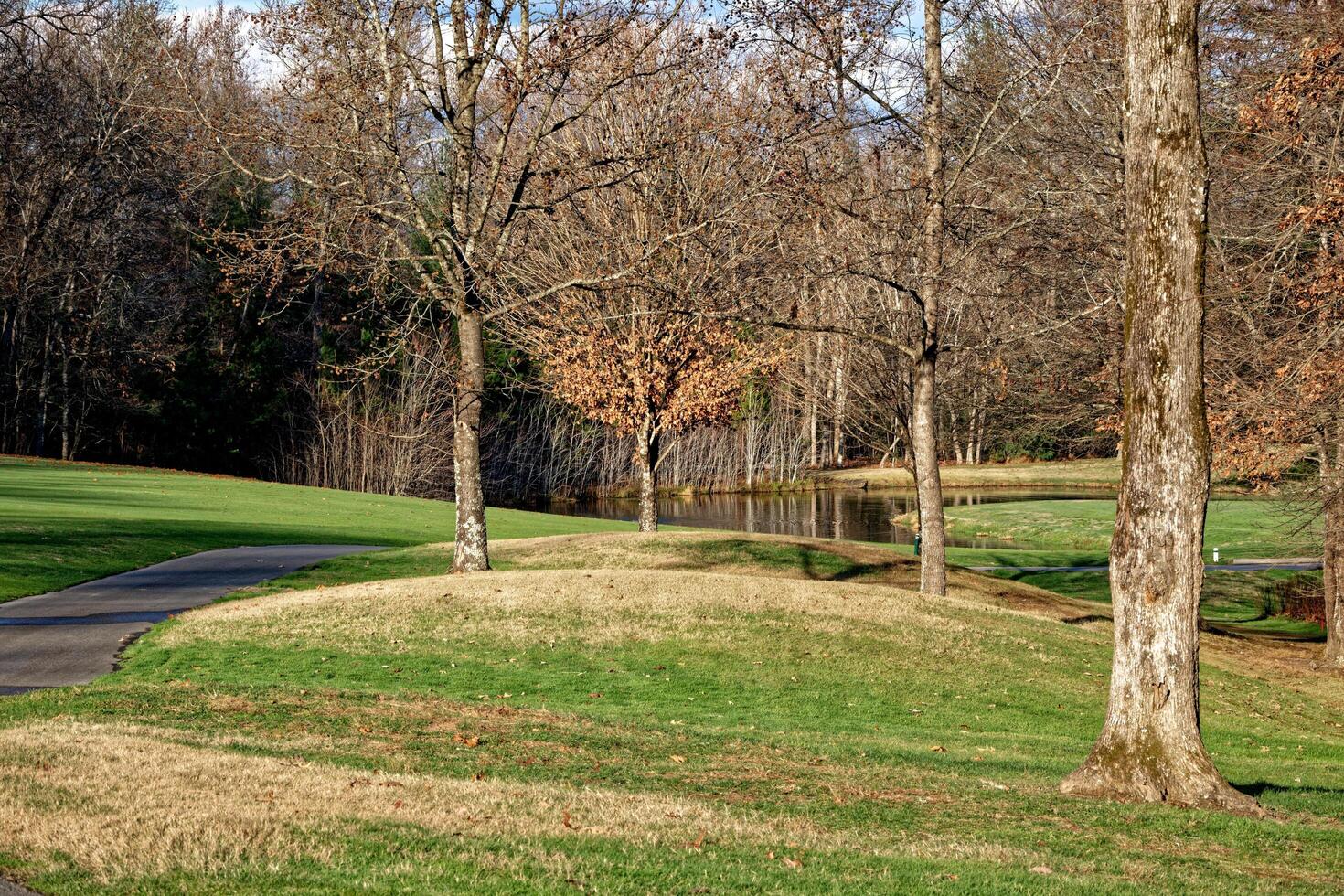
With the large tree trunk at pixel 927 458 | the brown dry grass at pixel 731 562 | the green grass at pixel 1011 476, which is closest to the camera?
the large tree trunk at pixel 927 458

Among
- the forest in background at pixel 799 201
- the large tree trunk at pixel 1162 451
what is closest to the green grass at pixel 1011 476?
the forest in background at pixel 799 201

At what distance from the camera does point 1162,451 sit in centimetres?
938

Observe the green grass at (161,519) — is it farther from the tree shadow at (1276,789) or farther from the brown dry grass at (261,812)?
the tree shadow at (1276,789)

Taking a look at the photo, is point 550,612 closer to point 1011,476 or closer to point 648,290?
point 648,290

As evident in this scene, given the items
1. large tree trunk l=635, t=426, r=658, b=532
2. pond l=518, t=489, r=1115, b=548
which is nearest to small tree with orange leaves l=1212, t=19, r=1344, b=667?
large tree trunk l=635, t=426, r=658, b=532

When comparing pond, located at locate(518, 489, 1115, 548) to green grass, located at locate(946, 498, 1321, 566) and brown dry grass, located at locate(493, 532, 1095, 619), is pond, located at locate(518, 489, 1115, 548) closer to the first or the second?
green grass, located at locate(946, 498, 1321, 566)

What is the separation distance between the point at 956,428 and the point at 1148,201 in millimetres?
54963

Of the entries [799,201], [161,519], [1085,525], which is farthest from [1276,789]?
[1085,525]

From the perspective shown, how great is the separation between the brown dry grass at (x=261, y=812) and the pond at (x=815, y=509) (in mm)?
30274

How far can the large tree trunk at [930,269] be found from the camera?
17.9m

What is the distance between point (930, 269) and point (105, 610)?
12842 mm

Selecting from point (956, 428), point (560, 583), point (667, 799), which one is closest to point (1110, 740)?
point (667, 799)

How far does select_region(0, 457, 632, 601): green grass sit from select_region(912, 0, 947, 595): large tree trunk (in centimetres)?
1338

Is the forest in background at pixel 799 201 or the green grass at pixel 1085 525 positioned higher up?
the forest in background at pixel 799 201
